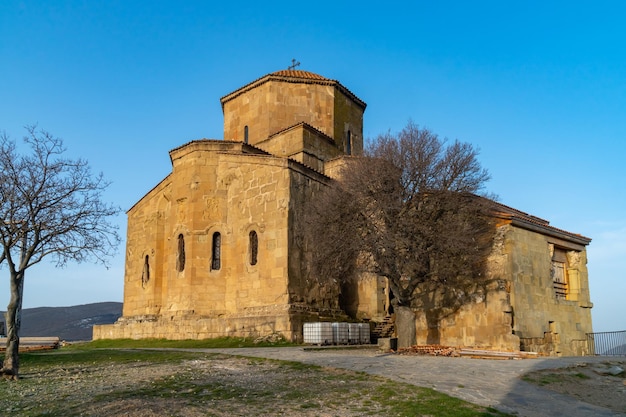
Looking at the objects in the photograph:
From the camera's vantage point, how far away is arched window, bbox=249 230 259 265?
2238 cm

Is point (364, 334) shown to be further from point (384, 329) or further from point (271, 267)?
point (271, 267)

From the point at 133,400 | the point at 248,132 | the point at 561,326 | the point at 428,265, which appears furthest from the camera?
the point at 248,132

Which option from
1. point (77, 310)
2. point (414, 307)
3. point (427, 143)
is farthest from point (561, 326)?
point (77, 310)

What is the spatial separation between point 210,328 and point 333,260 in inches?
241

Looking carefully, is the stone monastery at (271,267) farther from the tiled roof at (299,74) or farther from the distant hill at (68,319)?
the distant hill at (68,319)

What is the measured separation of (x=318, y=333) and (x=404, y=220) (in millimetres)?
5049

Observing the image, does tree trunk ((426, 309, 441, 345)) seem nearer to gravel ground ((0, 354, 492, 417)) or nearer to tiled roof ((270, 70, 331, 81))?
gravel ground ((0, 354, 492, 417))

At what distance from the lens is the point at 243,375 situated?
11.5m

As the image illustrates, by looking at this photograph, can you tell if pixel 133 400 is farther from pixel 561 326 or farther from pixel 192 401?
pixel 561 326

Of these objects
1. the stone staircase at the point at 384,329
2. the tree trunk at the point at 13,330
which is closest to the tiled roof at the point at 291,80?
the stone staircase at the point at 384,329

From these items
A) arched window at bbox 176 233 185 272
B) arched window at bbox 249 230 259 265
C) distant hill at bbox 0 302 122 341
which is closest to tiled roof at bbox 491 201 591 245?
arched window at bbox 249 230 259 265

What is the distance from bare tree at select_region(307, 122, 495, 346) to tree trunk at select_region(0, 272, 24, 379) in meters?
9.20

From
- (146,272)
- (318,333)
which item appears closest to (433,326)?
(318,333)

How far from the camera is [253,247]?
890 inches
